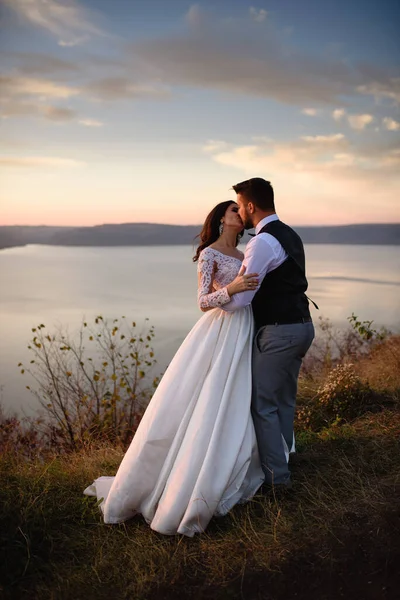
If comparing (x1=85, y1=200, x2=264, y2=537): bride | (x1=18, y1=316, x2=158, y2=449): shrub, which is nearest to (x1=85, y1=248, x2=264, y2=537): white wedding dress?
(x1=85, y1=200, x2=264, y2=537): bride

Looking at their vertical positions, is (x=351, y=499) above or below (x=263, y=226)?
below

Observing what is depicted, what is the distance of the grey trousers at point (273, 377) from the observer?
412cm

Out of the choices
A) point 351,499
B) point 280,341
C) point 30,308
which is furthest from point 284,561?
point 30,308

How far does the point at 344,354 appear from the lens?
419 inches

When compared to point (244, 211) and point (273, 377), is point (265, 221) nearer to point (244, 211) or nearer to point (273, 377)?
point (244, 211)

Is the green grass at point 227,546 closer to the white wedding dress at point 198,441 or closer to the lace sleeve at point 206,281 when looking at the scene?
the white wedding dress at point 198,441

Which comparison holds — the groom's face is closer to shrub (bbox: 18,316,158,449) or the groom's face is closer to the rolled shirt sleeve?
the rolled shirt sleeve

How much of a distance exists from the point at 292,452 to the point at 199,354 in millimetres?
1540

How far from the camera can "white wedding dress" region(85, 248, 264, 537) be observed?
388cm

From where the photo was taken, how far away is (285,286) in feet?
13.4

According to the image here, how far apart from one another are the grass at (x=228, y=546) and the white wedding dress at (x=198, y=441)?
16cm

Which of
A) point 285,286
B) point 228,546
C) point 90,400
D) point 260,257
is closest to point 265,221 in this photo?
point 260,257

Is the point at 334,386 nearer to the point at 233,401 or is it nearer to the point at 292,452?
the point at 292,452

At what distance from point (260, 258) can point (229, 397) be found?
1.04 m
